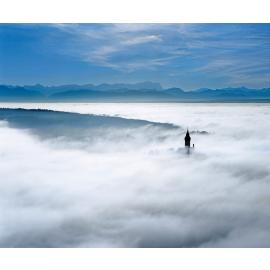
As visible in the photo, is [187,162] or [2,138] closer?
[187,162]

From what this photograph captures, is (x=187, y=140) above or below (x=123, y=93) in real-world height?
below

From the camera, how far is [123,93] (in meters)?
5.15

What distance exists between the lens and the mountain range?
4.98 meters

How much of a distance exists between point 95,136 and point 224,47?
8.40 feet

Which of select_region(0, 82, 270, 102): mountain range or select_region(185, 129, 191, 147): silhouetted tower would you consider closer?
select_region(0, 82, 270, 102): mountain range

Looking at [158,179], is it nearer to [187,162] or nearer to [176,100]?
[187,162]

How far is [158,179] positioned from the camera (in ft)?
15.3

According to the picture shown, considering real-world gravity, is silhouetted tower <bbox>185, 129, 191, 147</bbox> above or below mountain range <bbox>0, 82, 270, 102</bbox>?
below

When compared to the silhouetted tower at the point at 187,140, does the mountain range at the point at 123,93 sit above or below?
above

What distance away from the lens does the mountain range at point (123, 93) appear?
4.98m
